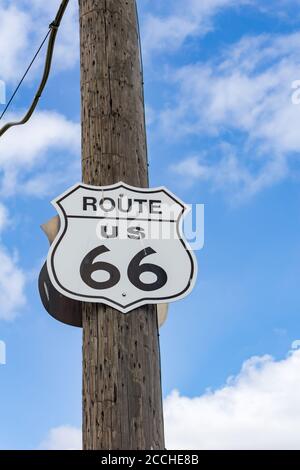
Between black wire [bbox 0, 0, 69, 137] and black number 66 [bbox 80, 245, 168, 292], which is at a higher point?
black wire [bbox 0, 0, 69, 137]

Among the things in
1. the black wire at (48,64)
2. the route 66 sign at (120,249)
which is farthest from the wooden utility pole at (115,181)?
the black wire at (48,64)

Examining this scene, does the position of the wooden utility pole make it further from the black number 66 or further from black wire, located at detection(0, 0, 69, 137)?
black wire, located at detection(0, 0, 69, 137)

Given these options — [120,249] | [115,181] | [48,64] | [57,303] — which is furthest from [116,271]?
[48,64]

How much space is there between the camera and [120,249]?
141 inches

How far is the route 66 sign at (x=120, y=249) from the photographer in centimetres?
348

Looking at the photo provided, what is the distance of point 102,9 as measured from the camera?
14.1 feet

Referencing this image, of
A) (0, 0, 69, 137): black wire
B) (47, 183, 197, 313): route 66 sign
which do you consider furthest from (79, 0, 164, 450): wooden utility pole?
(0, 0, 69, 137): black wire

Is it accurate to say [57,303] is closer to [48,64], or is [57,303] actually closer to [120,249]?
[120,249]

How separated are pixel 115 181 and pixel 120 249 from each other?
1.27 ft

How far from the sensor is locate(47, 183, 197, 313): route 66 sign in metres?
3.48

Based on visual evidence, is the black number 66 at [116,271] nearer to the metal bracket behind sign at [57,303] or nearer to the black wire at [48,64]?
the metal bracket behind sign at [57,303]

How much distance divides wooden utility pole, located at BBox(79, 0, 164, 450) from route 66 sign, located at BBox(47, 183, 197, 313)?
0.27 feet
